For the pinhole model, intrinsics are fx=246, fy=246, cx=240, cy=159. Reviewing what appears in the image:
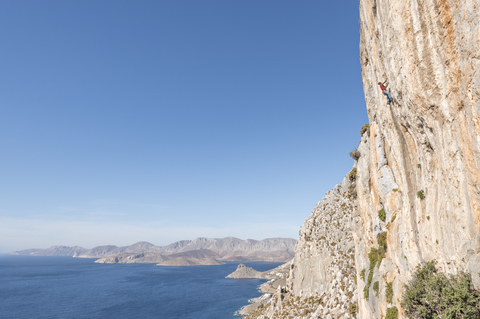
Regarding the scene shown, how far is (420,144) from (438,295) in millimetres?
11253

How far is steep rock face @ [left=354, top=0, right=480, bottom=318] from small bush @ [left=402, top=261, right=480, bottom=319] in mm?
844

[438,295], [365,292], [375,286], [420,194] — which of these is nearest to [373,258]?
[375,286]

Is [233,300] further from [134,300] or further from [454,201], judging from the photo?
[454,201]

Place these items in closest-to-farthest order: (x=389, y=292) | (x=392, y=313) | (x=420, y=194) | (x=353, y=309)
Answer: (x=420, y=194), (x=392, y=313), (x=389, y=292), (x=353, y=309)

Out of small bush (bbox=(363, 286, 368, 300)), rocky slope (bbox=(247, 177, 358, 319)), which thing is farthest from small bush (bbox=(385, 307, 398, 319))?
rocky slope (bbox=(247, 177, 358, 319))

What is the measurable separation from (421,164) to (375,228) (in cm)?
1343

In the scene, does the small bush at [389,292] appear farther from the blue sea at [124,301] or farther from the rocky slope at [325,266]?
the blue sea at [124,301]

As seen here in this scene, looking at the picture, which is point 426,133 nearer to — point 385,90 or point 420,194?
point 420,194

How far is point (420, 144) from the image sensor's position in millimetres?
20250

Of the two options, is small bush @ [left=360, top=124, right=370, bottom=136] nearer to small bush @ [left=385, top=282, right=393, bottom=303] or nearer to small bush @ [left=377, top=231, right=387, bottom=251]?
small bush @ [left=377, top=231, right=387, bottom=251]

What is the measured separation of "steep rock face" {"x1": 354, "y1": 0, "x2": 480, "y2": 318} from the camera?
551 inches

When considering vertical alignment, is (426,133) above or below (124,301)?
above

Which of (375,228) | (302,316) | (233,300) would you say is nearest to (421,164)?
(375,228)

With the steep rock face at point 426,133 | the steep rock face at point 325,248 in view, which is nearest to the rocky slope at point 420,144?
the steep rock face at point 426,133
